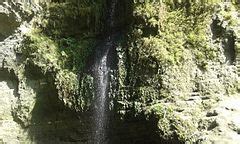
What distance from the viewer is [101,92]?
934 cm

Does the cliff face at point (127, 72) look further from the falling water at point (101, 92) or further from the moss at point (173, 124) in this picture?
the falling water at point (101, 92)

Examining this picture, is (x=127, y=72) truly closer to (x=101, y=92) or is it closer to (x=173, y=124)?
(x=101, y=92)

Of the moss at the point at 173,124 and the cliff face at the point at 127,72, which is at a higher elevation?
the cliff face at the point at 127,72

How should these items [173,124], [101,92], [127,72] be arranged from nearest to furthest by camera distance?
1. [173,124]
2. [127,72]
3. [101,92]

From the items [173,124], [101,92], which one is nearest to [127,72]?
[101,92]

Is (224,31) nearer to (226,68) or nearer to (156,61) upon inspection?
(226,68)

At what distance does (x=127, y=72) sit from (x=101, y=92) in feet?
2.19

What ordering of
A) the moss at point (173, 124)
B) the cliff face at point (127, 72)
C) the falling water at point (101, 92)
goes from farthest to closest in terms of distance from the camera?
the falling water at point (101, 92) < the cliff face at point (127, 72) < the moss at point (173, 124)

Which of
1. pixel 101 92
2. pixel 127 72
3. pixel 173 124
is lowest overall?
pixel 173 124

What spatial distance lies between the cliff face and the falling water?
14 cm

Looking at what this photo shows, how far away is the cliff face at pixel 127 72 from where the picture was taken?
8.20 meters

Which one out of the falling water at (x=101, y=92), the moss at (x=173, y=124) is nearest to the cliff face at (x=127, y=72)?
the moss at (x=173, y=124)

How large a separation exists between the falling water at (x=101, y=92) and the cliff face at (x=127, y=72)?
0.45 feet

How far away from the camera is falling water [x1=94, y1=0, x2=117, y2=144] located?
9.32m
